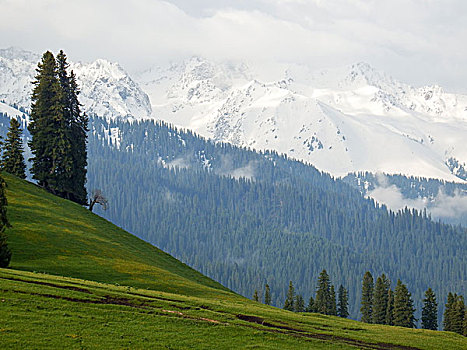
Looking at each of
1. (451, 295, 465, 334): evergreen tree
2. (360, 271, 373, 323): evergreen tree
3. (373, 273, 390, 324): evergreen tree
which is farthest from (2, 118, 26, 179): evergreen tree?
(360, 271, 373, 323): evergreen tree

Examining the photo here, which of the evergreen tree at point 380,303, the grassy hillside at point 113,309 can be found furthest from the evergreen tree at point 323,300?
the grassy hillside at point 113,309

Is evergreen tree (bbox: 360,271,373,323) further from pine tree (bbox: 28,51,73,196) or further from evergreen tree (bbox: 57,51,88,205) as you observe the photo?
pine tree (bbox: 28,51,73,196)

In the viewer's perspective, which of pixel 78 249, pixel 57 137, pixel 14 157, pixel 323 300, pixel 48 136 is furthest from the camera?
pixel 323 300

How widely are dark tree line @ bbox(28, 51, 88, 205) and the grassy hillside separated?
1710 cm

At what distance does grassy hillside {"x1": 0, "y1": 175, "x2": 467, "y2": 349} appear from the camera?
41781 millimetres

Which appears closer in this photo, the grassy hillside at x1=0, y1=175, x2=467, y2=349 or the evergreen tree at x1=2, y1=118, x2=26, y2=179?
the grassy hillside at x1=0, y1=175, x2=467, y2=349

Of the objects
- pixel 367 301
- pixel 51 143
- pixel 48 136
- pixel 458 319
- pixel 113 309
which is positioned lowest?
pixel 113 309

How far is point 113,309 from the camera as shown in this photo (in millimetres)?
48312

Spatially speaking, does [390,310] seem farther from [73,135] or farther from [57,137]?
[57,137]

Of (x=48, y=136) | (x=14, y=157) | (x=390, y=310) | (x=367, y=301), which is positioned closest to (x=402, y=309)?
(x=390, y=310)

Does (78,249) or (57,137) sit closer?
(78,249)

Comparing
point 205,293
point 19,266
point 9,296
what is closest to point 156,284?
point 205,293

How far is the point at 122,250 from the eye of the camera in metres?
87.0

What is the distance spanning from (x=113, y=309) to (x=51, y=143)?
6509 centimetres
